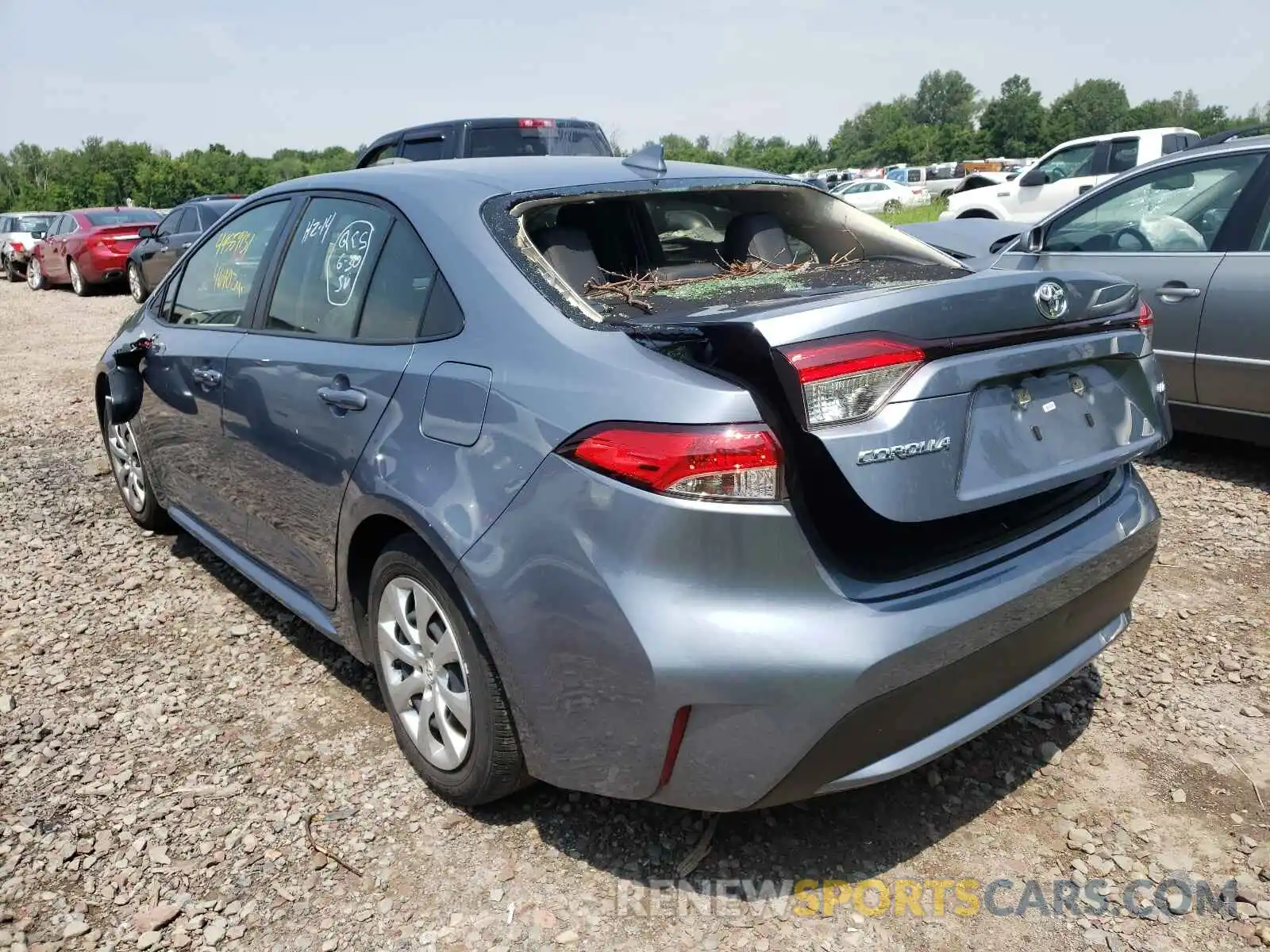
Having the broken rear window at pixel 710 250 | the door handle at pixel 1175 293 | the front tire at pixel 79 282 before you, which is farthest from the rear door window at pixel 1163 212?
the front tire at pixel 79 282

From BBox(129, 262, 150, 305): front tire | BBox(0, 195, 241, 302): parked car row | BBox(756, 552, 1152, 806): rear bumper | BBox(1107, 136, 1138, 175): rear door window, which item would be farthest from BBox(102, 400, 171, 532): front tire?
BBox(1107, 136, 1138, 175): rear door window

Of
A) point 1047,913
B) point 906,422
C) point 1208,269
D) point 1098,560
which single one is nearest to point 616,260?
point 906,422

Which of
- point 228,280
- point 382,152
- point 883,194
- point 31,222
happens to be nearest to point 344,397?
point 228,280

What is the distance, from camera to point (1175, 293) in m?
4.77

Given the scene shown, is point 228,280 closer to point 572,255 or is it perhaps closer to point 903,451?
point 572,255

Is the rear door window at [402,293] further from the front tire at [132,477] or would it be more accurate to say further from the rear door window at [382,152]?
the rear door window at [382,152]

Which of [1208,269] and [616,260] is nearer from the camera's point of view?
[616,260]

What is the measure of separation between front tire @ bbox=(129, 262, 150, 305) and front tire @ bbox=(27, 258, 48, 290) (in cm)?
471

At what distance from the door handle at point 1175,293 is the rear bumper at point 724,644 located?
10.4 feet

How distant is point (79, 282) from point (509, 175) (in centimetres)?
1665

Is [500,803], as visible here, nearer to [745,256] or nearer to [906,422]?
[906,422]

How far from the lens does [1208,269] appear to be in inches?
184

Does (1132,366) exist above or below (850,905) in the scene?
above

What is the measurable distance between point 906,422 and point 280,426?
1.93m
